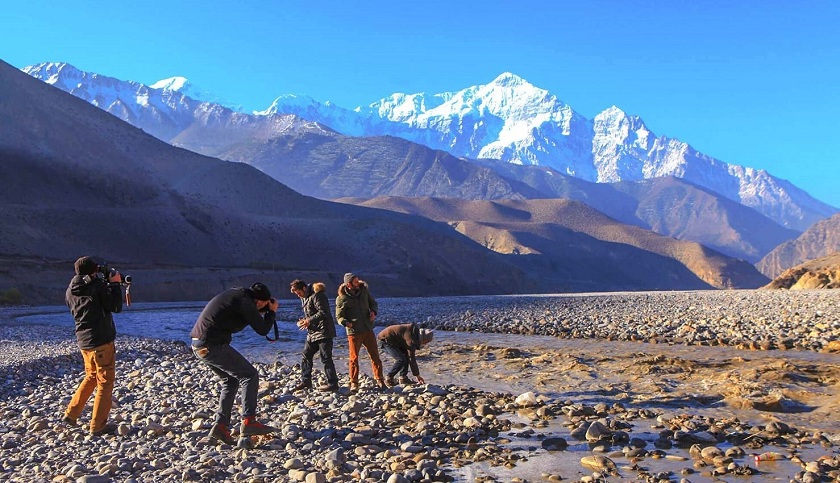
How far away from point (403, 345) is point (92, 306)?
5.29 meters

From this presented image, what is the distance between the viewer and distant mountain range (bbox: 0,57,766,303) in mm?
67438

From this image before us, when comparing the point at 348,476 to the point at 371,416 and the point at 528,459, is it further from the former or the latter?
the point at 371,416

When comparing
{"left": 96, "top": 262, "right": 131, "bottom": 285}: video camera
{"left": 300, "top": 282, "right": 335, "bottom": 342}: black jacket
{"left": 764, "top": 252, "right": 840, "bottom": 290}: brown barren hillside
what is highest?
{"left": 764, "top": 252, "right": 840, "bottom": 290}: brown barren hillside

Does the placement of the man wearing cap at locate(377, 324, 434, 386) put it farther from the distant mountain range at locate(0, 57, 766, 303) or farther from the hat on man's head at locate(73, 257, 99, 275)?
the distant mountain range at locate(0, 57, 766, 303)

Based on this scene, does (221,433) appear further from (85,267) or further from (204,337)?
(85,267)

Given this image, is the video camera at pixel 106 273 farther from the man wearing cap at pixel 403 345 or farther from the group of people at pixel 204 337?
the man wearing cap at pixel 403 345

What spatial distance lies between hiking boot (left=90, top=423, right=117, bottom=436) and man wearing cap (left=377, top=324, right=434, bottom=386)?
4563 mm

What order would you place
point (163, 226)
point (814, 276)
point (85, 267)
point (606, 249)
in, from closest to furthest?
1. point (85, 267)
2. point (814, 276)
3. point (163, 226)
4. point (606, 249)

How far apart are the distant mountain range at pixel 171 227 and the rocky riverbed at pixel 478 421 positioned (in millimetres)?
43983

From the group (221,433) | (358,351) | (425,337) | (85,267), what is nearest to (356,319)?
(358,351)

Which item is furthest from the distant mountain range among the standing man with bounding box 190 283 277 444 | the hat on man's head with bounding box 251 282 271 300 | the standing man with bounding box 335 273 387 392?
the hat on man's head with bounding box 251 282 271 300

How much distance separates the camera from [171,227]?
84188 mm

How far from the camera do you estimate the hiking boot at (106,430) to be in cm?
953

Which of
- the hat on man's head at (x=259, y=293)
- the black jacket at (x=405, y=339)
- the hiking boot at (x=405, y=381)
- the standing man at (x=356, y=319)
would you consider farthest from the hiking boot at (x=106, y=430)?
the hiking boot at (x=405, y=381)
